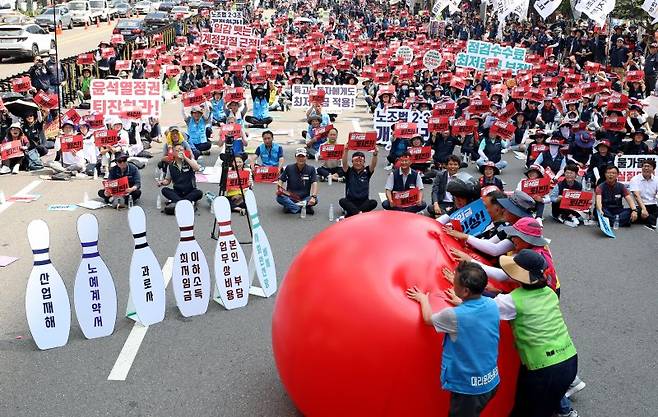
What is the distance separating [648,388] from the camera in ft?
20.6

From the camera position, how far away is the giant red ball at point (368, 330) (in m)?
4.60

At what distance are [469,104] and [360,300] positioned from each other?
13.0m

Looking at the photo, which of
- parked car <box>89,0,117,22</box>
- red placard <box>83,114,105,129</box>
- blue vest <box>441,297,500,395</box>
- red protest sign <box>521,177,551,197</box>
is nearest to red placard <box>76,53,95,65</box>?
red placard <box>83,114,105,129</box>

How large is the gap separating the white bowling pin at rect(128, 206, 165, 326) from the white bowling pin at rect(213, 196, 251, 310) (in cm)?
63

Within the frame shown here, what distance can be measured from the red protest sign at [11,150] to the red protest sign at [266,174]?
15.6ft

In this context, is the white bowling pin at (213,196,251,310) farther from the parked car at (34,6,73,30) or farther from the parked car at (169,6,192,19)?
the parked car at (169,6,192,19)

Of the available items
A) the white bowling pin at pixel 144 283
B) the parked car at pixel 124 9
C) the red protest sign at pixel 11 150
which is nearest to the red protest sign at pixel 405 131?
the red protest sign at pixel 11 150

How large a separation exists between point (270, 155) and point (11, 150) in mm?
4795

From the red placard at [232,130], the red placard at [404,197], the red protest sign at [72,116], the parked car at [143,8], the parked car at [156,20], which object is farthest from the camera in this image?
the parked car at [143,8]

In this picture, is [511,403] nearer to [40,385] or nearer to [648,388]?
[648,388]

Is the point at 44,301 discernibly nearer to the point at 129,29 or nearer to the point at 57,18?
the point at 129,29

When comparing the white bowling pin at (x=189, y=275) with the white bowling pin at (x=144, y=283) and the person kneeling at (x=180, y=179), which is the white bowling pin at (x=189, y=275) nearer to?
the white bowling pin at (x=144, y=283)

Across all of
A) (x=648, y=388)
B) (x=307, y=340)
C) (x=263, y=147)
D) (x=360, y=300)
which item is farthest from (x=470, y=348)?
(x=263, y=147)

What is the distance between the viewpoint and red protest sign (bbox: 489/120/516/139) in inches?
586
